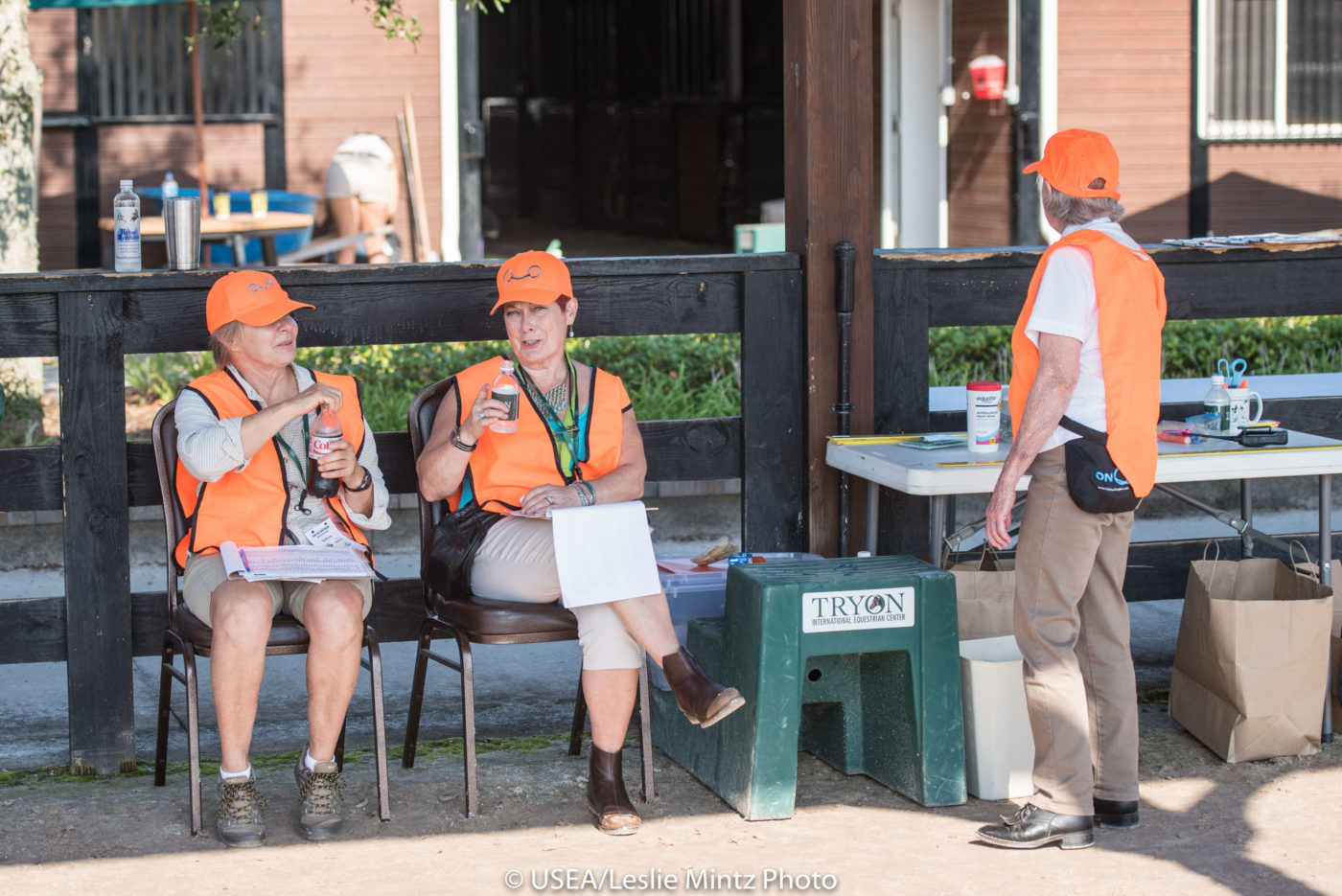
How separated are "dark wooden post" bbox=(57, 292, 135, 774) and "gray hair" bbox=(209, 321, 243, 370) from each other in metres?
0.38

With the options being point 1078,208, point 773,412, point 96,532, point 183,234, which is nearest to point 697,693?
point 773,412

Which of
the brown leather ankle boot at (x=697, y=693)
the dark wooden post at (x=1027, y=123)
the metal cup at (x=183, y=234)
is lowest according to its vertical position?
the brown leather ankle boot at (x=697, y=693)

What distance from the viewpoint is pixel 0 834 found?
12.5ft

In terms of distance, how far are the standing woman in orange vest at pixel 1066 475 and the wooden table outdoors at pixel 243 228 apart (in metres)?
6.12

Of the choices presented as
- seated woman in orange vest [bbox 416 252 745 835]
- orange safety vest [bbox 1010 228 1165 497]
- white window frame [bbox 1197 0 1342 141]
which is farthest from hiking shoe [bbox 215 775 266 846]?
white window frame [bbox 1197 0 1342 141]

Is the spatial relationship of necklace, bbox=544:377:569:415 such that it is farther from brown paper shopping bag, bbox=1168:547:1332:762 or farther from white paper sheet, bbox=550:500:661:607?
brown paper shopping bag, bbox=1168:547:1332:762

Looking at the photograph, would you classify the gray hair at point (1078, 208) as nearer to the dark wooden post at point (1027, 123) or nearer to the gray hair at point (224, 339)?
the gray hair at point (224, 339)

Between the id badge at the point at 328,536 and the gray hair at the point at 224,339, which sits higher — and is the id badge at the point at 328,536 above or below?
below

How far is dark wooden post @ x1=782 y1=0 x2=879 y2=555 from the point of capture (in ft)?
15.1

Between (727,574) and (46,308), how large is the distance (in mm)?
1897

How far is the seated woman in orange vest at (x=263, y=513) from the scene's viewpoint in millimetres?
3744

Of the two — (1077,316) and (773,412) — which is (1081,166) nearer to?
(1077,316)

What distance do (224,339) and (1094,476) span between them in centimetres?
209

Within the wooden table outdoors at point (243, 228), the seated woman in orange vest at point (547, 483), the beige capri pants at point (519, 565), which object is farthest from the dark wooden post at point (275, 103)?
the beige capri pants at point (519, 565)
